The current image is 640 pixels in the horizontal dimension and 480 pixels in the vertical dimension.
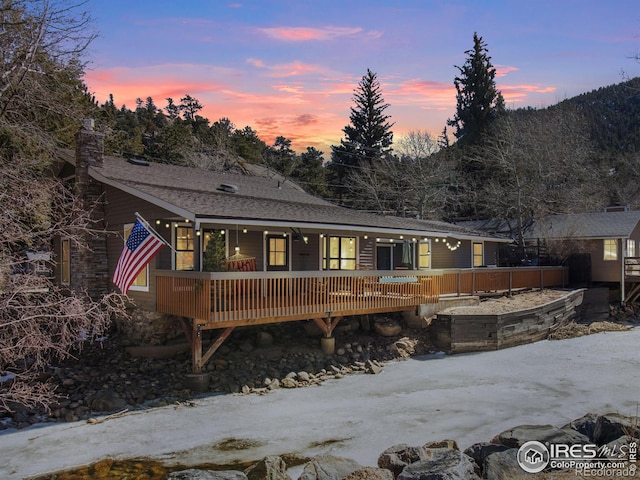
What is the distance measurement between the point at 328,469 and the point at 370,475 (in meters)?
0.74

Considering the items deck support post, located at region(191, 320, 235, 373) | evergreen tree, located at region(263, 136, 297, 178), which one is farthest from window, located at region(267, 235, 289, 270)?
evergreen tree, located at region(263, 136, 297, 178)

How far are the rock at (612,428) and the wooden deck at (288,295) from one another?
7336mm

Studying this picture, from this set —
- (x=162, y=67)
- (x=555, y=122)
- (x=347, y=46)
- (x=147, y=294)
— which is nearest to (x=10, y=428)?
(x=147, y=294)

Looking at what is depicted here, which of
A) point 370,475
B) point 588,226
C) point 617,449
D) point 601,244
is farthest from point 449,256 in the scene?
point 370,475

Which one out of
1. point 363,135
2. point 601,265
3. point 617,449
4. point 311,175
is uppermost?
point 363,135

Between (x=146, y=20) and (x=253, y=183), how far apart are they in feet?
32.0

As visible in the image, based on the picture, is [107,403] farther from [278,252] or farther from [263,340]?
[278,252]

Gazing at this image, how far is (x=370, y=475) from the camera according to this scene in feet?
19.9

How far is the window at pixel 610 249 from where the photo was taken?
2356 cm

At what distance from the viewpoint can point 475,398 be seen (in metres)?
10.7

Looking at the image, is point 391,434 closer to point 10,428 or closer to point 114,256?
point 10,428

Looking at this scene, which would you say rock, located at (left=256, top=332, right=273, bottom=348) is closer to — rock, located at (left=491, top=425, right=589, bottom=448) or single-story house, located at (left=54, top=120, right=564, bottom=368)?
single-story house, located at (left=54, top=120, right=564, bottom=368)

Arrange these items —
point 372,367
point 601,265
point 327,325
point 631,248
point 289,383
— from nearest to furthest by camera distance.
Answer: point 289,383, point 372,367, point 327,325, point 601,265, point 631,248

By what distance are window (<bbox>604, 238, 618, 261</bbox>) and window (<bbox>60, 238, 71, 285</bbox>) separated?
24.4 meters
